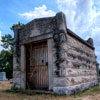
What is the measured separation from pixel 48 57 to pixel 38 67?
1.28 meters

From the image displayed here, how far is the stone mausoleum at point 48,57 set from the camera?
6605 millimetres

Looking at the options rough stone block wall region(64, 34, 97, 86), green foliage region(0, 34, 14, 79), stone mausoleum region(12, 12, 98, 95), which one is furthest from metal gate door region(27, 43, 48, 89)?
green foliage region(0, 34, 14, 79)

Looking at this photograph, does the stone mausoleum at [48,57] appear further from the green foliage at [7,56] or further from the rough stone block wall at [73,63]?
the green foliage at [7,56]

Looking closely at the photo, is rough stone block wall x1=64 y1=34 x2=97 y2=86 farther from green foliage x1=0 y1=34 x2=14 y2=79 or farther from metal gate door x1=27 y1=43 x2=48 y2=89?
green foliage x1=0 y1=34 x2=14 y2=79

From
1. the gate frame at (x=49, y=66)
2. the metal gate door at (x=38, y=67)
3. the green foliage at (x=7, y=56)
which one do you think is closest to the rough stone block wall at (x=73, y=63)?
the gate frame at (x=49, y=66)

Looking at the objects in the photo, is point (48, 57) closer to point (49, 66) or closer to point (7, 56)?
point (49, 66)

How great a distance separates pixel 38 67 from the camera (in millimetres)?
8102

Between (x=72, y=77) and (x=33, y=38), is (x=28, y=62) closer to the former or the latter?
(x=33, y=38)

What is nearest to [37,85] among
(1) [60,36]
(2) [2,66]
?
(1) [60,36]

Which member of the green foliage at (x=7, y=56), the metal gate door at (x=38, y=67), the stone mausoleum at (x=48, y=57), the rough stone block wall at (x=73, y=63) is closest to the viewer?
the stone mausoleum at (x=48, y=57)

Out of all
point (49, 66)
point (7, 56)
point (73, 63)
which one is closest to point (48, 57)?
point (49, 66)

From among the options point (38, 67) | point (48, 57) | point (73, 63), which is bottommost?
point (38, 67)

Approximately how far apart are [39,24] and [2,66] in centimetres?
2452

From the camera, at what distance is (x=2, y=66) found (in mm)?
29688
